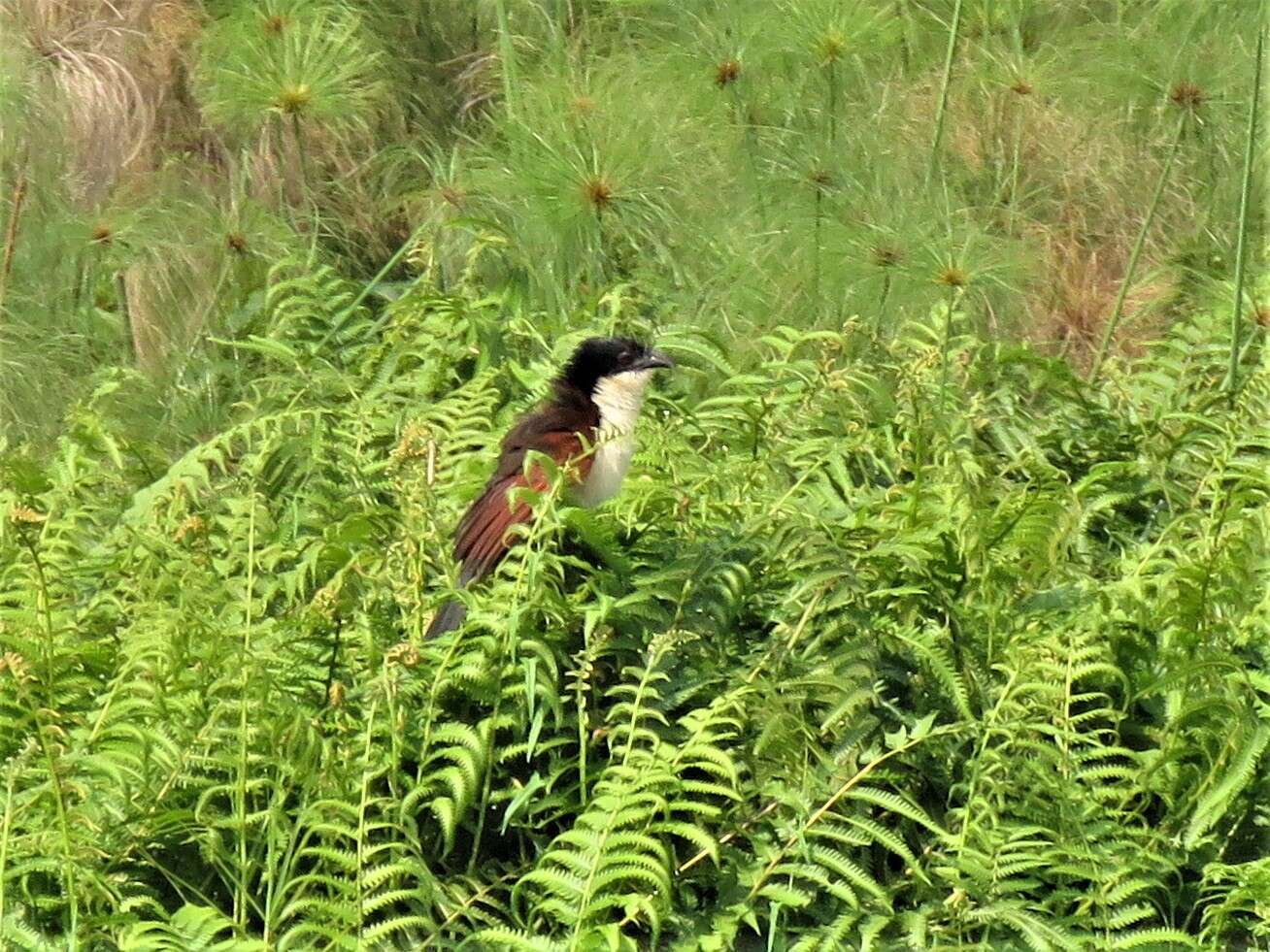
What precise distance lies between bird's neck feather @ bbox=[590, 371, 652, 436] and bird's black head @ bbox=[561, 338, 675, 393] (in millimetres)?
13

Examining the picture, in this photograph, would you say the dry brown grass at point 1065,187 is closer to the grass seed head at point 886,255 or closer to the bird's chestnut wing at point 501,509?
the grass seed head at point 886,255

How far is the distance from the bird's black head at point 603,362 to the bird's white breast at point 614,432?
2 centimetres

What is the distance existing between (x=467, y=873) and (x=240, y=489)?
1.57m

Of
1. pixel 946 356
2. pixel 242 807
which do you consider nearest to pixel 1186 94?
pixel 946 356

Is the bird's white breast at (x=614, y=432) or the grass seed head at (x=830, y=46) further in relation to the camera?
the grass seed head at (x=830, y=46)

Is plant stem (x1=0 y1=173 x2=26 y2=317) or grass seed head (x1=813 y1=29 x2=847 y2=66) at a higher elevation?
grass seed head (x1=813 y1=29 x2=847 y2=66)

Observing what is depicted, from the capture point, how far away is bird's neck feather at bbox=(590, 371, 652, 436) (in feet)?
15.8

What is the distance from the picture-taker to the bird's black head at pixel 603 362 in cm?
484

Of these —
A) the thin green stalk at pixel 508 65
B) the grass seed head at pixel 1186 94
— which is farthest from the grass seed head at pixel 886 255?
the thin green stalk at pixel 508 65

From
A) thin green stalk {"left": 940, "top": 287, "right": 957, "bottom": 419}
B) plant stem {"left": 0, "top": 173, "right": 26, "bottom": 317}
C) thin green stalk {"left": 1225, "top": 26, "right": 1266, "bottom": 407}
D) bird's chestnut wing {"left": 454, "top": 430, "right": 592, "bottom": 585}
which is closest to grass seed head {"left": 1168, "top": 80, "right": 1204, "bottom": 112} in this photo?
thin green stalk {"left": 1225, "top": 26, "right": 1266, "bottom": 407}

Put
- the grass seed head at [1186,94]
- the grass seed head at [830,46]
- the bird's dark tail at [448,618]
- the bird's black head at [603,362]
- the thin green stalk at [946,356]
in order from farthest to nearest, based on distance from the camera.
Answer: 1. the grass seed head at [1186,94]
2. the grass seed head at [830,46]
3. the bird's black head at [603,362]
4. the thin green stalk at [946,356]
5. the bird's dark tail at [448,618]

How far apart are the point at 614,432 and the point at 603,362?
0.39m

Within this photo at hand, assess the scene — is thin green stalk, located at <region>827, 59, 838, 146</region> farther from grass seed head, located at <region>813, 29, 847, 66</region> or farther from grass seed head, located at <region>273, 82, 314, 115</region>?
grass seed head, located at <region>273, 82, 314, 115</region>

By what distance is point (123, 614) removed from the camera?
4164mm
